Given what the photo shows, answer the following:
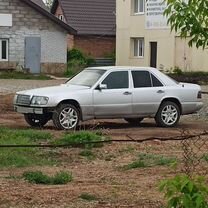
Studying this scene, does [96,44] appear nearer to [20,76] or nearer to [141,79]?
[20,76]

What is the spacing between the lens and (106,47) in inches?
2251

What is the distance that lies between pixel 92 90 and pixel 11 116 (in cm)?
453

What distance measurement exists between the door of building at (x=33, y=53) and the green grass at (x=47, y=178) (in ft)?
122

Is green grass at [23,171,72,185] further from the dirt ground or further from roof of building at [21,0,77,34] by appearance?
roof of building at [21,0,77,34]

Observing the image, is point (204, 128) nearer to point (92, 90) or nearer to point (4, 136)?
point (92, 90)

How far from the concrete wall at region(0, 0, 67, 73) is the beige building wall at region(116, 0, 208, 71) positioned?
4.82 m

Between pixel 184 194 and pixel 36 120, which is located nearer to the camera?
pixel 184 194

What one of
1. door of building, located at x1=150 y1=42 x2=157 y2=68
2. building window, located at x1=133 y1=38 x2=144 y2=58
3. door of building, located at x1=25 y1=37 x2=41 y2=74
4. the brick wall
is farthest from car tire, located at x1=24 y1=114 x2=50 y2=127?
the brick wall

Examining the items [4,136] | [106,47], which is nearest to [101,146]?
[4,136]

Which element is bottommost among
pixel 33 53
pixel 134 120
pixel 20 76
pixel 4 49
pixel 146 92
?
pixel 134 120

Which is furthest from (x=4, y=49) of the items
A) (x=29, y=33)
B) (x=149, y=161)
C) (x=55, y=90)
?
(x=149, y=161)

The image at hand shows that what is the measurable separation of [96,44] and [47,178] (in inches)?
1854

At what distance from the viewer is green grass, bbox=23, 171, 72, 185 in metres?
10.4

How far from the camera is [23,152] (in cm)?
1352
